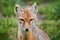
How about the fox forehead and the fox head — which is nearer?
the fox head

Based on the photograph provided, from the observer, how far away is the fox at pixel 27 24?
9.34 meters

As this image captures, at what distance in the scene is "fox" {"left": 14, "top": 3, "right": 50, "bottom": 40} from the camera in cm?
934

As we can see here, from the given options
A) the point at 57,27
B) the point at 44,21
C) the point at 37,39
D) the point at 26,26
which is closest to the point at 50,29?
the point at 57,27

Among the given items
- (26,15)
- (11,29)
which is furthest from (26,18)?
(11,29)

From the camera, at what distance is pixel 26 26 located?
9.19 metres

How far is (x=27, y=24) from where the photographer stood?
9.24 metres

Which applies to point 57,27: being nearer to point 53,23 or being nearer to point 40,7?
point 53,23

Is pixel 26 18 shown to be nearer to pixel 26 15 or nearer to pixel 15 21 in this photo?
pixel 26 15

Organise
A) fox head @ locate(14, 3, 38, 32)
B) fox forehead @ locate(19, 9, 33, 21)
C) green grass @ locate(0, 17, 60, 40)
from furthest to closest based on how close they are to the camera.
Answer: green grass @ locate(0, 17, 60, 40)
fox forehead @ locate(19, 9, 33, 21)
fox head @ locate(14, 3, 38, 32)

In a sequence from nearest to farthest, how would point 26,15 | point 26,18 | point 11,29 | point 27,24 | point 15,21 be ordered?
point 27,24 < point 26,18 < point 26,15 < point 11,29 < point 15,21

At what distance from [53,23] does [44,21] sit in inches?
18.8

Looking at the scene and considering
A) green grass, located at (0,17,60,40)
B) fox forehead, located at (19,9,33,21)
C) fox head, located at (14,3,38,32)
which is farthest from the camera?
green grass, located at (0,17,60,40)

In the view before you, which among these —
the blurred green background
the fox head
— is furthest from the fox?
the blurred green background

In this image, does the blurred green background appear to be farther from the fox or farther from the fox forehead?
the fox forehead
